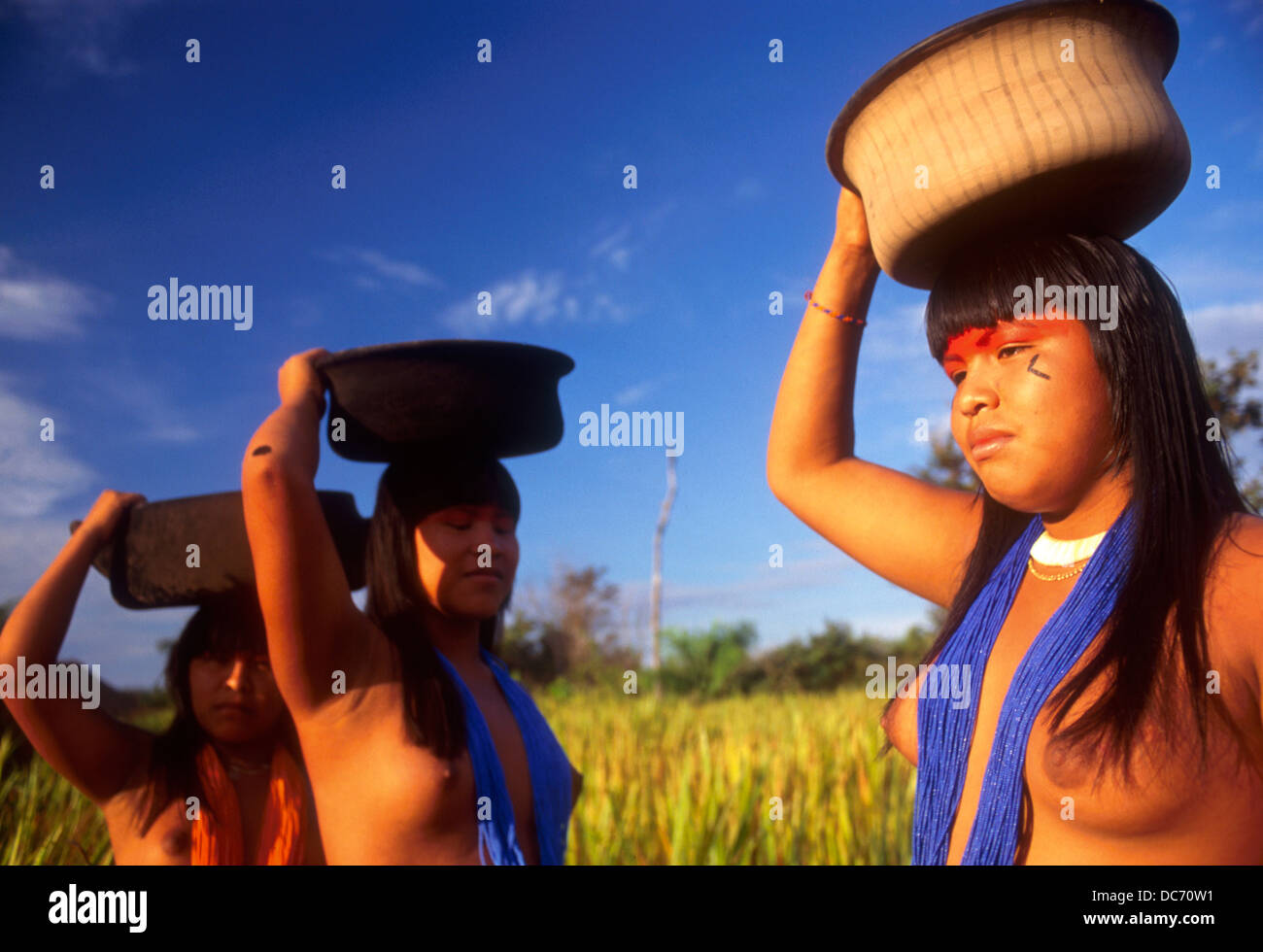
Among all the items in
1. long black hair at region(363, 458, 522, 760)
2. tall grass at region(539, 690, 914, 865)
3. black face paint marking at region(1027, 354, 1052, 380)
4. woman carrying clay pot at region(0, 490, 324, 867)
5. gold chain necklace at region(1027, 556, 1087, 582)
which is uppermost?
black face paint marking at region(1027, 354, 1052, 380)

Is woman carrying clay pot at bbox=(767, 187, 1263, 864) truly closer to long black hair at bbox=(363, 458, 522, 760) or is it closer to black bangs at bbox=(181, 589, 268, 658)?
long black hair at bbox=(363, 458, 522, 760)

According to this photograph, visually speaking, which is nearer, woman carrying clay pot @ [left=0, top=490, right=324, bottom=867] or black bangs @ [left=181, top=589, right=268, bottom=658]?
woman carrying clay pot @ [left=0, top=490, right=324, bottom=867]

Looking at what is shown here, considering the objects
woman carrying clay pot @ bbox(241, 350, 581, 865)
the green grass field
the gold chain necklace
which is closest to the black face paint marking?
the gold chain necklace

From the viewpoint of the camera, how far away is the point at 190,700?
179cm

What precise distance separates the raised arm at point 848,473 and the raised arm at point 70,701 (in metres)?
1.31

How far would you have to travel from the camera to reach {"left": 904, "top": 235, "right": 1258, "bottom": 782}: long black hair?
100 cm

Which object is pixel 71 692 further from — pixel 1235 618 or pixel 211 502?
pixel 1235 618

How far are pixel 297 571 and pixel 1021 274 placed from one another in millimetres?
1145

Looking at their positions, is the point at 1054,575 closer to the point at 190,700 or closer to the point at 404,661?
the point at 404,661

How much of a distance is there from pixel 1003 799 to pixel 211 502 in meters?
1.41

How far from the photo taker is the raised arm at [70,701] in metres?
1.52
